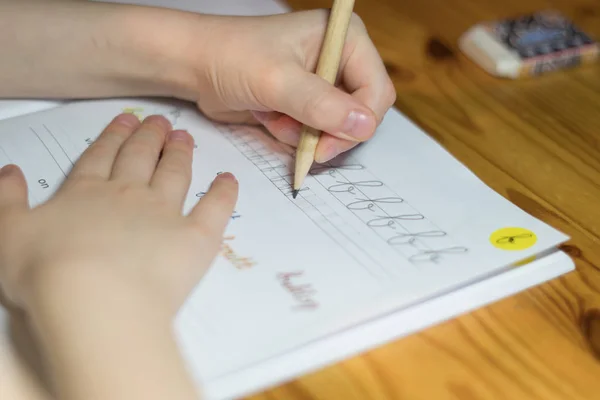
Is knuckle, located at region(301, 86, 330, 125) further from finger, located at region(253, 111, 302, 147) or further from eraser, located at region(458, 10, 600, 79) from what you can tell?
eraser, located at region(458, 10, 600, 79)

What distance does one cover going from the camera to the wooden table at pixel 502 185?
1.34ft

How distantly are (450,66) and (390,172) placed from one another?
0.71 ft

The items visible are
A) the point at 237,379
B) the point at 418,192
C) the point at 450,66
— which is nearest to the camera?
the point at 237,379

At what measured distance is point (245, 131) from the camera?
61 cm

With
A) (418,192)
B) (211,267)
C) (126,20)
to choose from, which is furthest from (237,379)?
(126,20)

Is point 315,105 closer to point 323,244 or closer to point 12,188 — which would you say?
point 323,244

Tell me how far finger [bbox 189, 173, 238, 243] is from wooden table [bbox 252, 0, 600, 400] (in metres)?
0.13

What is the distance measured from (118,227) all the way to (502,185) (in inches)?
12.3

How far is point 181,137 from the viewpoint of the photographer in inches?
22.4

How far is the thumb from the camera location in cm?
51

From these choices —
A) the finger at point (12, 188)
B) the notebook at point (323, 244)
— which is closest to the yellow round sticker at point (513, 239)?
the notebook at point (323, 244)

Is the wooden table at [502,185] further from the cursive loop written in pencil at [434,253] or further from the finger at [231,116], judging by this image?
the finger at [231,116]

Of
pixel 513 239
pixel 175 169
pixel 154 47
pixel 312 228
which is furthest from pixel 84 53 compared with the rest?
pixel 513 239

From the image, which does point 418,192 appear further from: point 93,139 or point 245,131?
point 93,139
